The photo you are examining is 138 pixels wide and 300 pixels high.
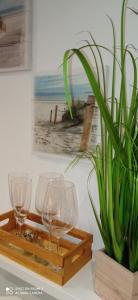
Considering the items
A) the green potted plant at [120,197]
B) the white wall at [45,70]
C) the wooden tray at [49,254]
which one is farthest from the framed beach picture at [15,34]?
the wooden tray at [49,254]

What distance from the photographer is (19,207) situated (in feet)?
3.09

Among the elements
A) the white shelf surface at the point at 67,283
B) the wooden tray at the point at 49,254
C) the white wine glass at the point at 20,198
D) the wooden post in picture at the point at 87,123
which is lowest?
the white shelf surface at the point at 67,283

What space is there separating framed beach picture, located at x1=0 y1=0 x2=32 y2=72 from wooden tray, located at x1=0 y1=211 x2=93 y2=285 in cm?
66

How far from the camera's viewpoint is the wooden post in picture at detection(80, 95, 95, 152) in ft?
2.78

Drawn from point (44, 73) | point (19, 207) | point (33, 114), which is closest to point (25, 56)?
point (44, 73)

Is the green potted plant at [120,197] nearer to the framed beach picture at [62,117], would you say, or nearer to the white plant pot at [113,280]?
the white plant pot at [113,280]

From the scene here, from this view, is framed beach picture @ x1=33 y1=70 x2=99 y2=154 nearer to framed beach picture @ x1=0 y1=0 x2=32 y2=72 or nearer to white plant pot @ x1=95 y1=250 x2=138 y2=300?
framed beach picture @ x1=0 y1=0 x2=32 y2=72

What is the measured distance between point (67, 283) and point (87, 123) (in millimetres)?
532

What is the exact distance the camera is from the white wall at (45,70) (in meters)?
0.83

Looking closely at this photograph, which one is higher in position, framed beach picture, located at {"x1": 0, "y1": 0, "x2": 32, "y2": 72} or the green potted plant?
framed beach picture, located at {"x1": 0, "y1": 0, "x2": 32, "y2": 72}

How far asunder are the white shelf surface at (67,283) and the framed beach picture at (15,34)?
778 mm

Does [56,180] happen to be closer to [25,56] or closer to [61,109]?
[61,109]

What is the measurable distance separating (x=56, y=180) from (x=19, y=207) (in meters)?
0.18

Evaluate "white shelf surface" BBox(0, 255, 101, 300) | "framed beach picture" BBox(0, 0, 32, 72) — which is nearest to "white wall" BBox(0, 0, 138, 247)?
"framed beach picture" BBox(0, 0, 32, 72)
